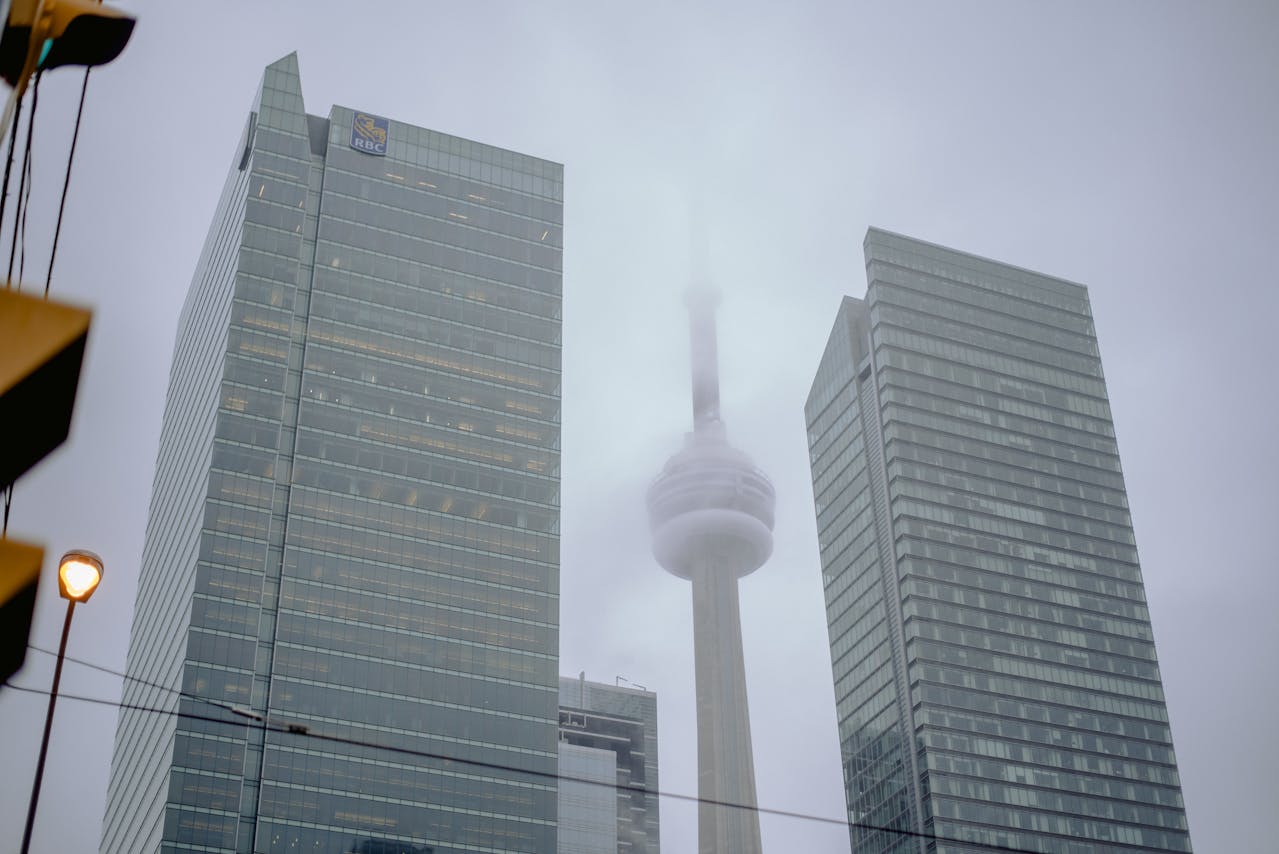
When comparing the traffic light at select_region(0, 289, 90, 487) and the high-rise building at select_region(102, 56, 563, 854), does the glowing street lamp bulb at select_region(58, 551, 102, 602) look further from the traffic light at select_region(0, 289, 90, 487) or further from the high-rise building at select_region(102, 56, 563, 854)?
the high-rise building at select_region(102, 56, 563, 854)

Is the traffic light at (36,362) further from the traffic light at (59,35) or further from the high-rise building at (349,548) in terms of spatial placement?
the high-rise building at (349,548)

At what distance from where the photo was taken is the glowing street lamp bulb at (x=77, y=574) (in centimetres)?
2003

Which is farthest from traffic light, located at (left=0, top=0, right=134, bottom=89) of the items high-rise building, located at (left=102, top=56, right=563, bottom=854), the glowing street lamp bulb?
high-rise building, located at (left=102, top=56, right=563, bottom=854)

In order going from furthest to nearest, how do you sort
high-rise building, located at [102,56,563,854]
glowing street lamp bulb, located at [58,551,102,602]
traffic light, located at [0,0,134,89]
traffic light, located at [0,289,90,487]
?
high-rise building, located at [102,56,563,854] → glowing street lamp bulb, located at [58,551,102,602] → traffic light, located at [0,0,134,89] → traffic light, located at [0,289,90,487]

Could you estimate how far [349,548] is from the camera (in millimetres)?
171500

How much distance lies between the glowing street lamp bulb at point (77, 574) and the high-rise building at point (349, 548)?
134 metres

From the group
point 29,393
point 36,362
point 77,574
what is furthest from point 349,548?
point 36,362

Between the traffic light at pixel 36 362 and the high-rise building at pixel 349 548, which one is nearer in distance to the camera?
the traffic light at pixel 36 362

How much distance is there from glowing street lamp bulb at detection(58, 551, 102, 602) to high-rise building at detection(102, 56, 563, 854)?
134 m

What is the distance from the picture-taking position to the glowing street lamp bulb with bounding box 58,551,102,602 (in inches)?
789

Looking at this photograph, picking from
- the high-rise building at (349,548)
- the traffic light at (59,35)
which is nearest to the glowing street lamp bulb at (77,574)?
the traffic light at (59,35)

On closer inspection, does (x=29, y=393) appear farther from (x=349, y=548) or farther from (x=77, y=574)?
(x=349, y=548)

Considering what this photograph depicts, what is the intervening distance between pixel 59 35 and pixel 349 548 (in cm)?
16219

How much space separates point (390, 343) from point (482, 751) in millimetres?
53923
